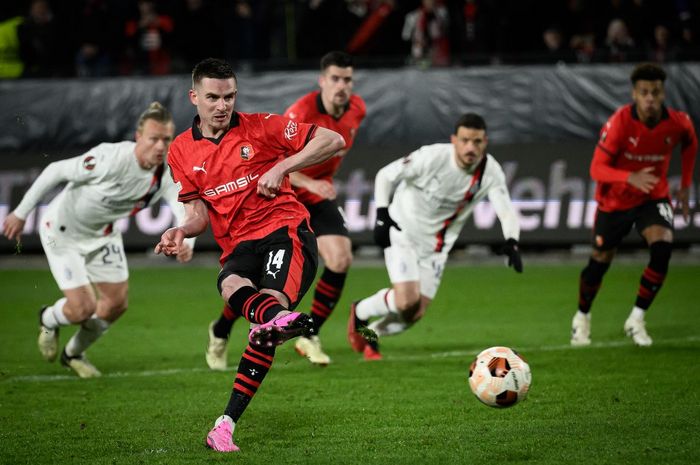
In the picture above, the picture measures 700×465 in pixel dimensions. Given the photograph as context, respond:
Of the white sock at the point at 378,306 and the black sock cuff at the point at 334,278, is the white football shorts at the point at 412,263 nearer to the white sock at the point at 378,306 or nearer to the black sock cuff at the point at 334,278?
the white sock at the point at 378,306

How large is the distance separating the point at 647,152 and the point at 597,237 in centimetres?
91

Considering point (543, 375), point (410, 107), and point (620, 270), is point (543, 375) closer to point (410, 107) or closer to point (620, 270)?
point (620, 270)

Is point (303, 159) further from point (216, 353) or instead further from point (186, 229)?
point (216, 353)

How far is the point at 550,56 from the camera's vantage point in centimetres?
1670

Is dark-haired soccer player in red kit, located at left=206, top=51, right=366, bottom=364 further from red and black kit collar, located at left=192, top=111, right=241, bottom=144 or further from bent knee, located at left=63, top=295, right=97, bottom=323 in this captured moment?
red and black kit collar, located at left=192, top=111, right=241, bottom=144

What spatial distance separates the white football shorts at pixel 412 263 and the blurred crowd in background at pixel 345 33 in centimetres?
→ 712

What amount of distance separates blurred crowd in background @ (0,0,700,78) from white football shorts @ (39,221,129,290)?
7.70 m

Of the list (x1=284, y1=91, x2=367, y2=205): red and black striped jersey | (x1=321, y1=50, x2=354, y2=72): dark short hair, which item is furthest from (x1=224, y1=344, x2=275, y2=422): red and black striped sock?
(x1=321, y1=50, x2=354, y2=72): dark short hair

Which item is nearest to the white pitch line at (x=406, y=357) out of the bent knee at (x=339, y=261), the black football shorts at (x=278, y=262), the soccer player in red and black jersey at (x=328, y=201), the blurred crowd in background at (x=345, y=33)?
the soccer player in red and black jersey at (x=328, y=201)

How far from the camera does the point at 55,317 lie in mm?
9438

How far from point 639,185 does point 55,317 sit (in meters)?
5.20

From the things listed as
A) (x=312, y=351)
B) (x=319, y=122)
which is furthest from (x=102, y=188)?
(x=312, y=351)

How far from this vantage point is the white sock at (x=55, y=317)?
30.7 ft

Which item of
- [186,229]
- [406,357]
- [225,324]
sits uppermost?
[186,229]
